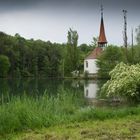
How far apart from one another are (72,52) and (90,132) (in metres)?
68.9

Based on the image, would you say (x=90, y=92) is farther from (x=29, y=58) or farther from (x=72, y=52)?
(x=29, y=58)

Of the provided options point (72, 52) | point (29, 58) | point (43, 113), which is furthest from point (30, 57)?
point (43, 113)

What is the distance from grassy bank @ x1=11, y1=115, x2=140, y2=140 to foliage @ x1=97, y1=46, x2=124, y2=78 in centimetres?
5966

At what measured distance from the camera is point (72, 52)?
7719 cm

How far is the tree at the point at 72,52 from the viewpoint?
252 feet

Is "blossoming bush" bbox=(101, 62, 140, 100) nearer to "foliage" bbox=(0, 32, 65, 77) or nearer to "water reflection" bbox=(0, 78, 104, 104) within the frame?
"water reflection" bbox=(0, 78, 104, 104)

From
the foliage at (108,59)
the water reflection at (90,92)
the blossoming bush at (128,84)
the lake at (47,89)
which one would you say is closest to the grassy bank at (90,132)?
the lake at (47,89)

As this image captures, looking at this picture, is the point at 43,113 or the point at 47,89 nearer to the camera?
the point at 43,113

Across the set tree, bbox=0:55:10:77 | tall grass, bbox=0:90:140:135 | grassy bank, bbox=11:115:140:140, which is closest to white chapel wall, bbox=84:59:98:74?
tree, bbox=0:55:10:77

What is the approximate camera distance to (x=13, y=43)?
87438 mm

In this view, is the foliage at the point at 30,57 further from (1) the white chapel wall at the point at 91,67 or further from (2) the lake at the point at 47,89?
(2) the lake at the point at 47,89

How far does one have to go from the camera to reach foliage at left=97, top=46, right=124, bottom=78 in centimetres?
6981

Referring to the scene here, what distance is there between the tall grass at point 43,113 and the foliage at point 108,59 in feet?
189

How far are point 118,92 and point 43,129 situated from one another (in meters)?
6.94
